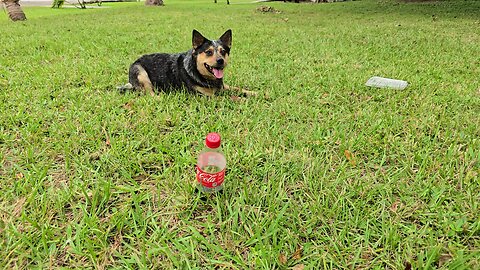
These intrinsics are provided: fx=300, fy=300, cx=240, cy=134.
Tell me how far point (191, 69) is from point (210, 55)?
0.38 meters

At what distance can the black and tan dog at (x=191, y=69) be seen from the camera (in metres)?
3.60

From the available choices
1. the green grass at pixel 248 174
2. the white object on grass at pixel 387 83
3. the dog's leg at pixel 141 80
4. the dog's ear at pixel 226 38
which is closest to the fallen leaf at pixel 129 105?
the green grass at pixel 248 174

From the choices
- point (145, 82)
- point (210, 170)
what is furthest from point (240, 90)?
point (210, 170)

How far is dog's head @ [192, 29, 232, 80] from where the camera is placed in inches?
139

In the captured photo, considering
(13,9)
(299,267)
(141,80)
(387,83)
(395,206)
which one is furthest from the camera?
(13,9)

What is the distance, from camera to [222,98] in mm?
3801

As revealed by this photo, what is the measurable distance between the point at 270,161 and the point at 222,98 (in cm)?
153

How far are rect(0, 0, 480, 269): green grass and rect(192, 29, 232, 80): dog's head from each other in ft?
1.10

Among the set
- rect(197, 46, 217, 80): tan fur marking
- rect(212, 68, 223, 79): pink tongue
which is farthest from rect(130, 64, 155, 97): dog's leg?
rect(212, 68, 223, 79): pink tongue

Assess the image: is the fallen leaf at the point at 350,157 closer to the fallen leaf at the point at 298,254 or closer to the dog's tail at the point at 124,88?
the fallen leaf at the point at 298,254

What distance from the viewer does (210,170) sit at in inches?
81.7

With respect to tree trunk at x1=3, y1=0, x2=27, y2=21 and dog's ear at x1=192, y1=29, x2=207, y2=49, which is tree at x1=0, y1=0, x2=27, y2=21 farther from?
dog's ear at x1=192, y1=29, x2=207, y2=49

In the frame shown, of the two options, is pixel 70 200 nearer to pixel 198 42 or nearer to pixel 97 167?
pixel 97 167

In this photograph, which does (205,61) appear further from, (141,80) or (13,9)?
(13,9)
